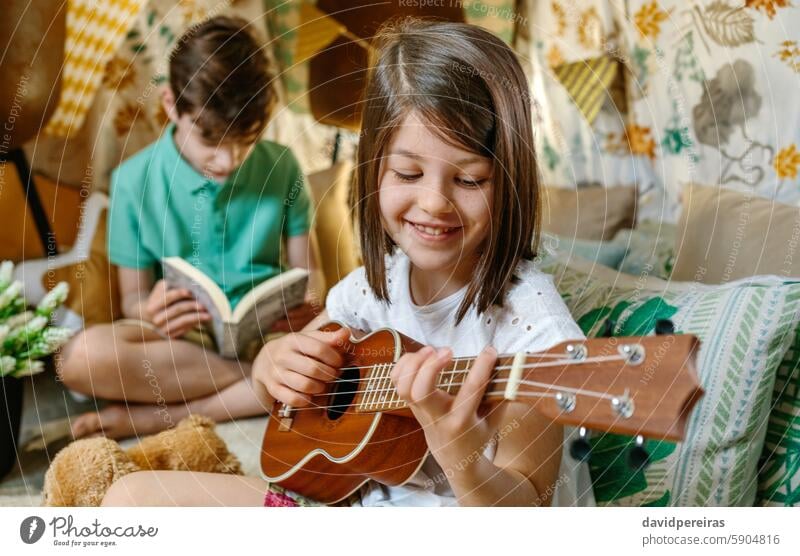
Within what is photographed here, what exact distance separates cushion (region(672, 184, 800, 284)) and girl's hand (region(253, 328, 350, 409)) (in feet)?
1.00

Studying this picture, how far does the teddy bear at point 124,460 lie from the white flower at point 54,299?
118mm

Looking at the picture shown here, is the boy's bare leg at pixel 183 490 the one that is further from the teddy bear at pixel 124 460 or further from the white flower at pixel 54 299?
the white flower at pixel 54 299

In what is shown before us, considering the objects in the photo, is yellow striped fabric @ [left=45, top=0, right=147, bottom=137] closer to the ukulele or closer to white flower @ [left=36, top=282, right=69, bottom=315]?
white flower @ [left=36, top=282, right=69, bottom=315]

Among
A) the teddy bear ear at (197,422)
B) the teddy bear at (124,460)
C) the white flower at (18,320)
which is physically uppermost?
the white flower at (18,320)

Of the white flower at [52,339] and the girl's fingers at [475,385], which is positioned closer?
the girl's fingers at [475,385]

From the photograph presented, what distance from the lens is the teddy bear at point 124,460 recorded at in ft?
2.32

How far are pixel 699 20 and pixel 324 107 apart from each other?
0.32m

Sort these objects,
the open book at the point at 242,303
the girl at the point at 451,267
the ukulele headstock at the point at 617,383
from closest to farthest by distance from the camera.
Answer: the ukulele headstock at the point at 617,383 < the girl at the point at 451,267 < the open book at the point at 242,303

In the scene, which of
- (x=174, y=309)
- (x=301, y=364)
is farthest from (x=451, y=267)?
(x=174, y=309)

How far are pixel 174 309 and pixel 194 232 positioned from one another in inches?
2.7

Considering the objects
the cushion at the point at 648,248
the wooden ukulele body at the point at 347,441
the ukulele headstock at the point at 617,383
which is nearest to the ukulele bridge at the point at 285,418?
the wooden ukulele body at the point at 347,441

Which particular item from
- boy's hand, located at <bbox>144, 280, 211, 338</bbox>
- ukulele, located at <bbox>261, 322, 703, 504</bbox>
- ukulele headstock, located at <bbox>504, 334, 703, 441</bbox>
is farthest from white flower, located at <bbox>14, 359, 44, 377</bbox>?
ukulele headstock, located at <bbox>504, 334, 703, 441</bbox>

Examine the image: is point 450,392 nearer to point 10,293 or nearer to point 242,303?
point 242,303

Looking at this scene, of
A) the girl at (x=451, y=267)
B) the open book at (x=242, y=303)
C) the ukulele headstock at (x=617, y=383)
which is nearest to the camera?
the ukulele headstock at (x=617, y=383)
